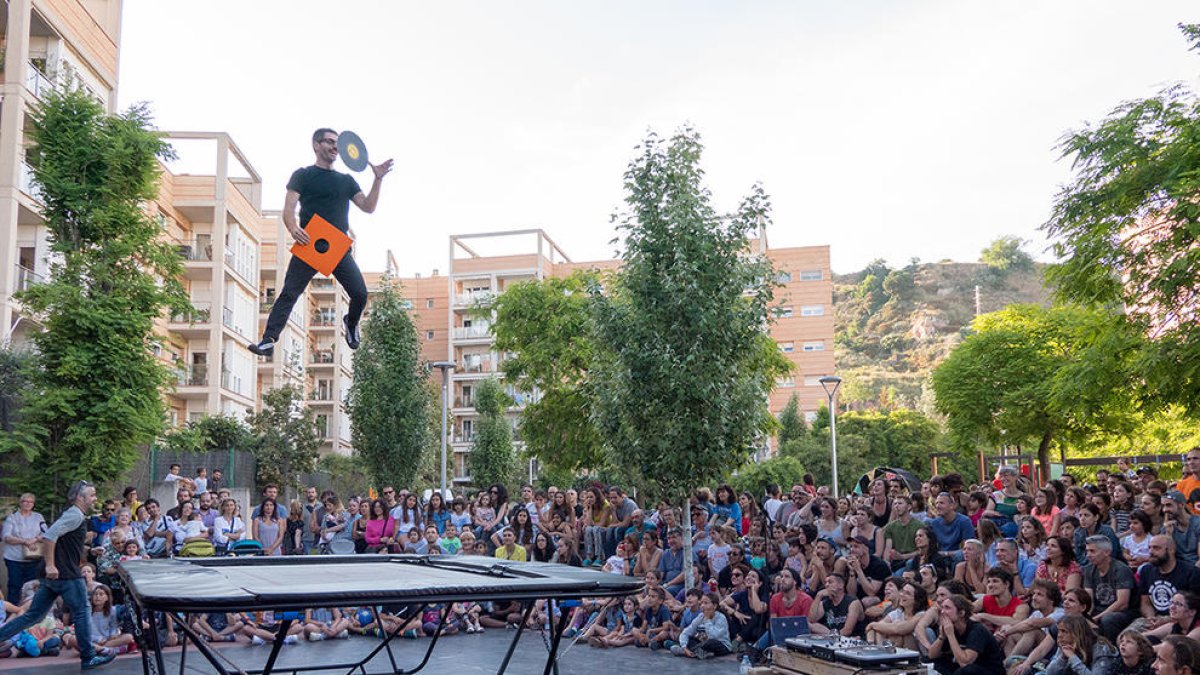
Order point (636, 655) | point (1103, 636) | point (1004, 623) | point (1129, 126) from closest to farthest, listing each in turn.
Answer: point (1103, 636) < point (1004, 623) < point (636, 655) < point (1129, 126)

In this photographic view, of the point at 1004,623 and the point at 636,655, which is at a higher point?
the point at 1004,623

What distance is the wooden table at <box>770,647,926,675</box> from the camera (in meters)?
Answer: 7.35

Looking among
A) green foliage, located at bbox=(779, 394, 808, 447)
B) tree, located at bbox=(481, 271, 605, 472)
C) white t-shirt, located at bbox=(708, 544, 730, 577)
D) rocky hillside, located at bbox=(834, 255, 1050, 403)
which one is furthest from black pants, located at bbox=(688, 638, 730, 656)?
rocky hillside, located at bbox=(834, 255, 1050, 403)

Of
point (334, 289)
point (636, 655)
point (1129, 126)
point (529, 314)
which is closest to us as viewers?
point (636, 655)

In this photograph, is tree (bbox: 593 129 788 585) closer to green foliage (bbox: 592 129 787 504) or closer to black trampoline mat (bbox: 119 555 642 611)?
green foliage (bbox: 592 129 787 504)

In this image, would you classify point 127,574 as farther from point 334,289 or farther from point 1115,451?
point 334,289

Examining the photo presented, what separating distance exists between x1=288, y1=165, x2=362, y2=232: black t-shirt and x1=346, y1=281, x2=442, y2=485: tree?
58.9 feet

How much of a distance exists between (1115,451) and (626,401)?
2802 cm

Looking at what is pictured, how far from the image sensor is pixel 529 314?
96.4 ft

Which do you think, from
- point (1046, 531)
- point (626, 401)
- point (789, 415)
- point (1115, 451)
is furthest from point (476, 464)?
point (1046, 531)

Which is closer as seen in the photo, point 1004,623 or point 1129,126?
point 1004,623

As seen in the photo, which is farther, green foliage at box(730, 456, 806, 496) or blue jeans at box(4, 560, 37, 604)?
green foliage at box(730, 456, 806, 496)

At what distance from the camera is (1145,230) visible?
46.5 feet

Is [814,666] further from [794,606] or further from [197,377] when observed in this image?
[197,377]
